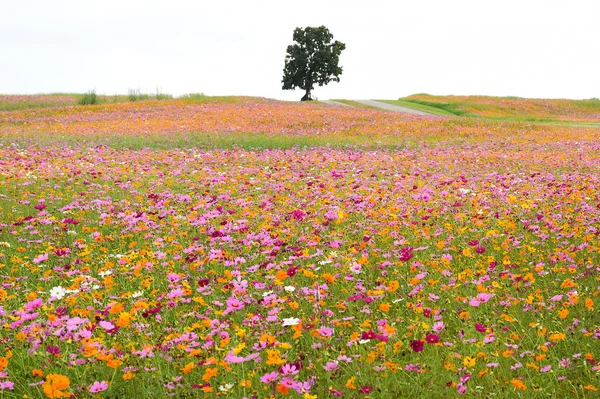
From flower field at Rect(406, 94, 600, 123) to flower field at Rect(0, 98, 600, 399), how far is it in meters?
31.6

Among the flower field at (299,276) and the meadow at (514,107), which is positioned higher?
the meadow at (514,107)

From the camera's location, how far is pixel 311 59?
62750 millimetres

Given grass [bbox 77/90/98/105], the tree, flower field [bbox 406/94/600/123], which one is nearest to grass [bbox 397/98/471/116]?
flower field [bbox 406/94/600/123]

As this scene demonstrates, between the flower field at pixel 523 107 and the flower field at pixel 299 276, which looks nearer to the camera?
the flower field at pixel 299 276

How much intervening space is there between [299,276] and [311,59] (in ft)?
194

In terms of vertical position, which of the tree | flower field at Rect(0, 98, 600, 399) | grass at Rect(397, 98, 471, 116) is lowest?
flower field at Rect(0, 98, 600, 399)

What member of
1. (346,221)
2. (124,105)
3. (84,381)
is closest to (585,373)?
(84,381)

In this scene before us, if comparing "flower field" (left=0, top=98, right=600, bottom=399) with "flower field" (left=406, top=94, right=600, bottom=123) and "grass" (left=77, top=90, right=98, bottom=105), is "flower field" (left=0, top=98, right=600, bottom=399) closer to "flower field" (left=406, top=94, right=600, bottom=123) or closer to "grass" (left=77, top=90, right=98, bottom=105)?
"grass" (left=77, top=90, right=98, bottom=105)

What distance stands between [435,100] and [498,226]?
52.4 m

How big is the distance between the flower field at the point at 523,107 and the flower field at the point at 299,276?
31606mm

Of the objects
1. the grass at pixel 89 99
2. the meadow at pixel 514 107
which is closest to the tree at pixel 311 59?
the meadow at pixel 514 107

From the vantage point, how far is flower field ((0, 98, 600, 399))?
381 cm

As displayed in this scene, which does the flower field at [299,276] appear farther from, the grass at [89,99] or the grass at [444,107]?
the grass at [444,107]

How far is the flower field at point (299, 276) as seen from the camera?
3809 millimetres
